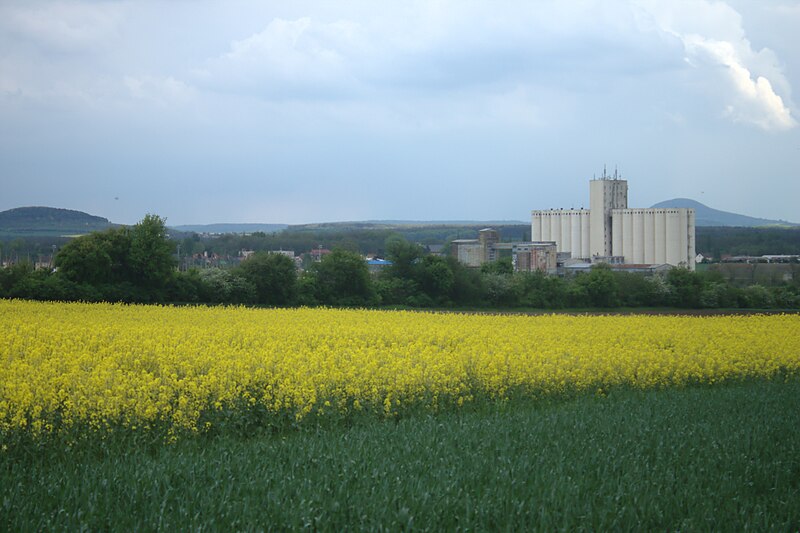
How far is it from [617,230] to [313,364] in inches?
6304

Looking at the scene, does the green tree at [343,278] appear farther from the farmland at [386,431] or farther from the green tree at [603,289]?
the farmland at [386,431]

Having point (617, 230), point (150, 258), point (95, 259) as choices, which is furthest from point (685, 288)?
point (617, 230)

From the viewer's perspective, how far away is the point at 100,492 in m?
8.12

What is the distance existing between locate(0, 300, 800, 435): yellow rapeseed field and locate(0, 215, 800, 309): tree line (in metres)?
16.4

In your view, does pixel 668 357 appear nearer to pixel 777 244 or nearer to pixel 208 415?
pixel 208 415

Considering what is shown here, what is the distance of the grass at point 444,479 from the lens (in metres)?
7.48

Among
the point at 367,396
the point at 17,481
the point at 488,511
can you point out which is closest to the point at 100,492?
the point at 17,481

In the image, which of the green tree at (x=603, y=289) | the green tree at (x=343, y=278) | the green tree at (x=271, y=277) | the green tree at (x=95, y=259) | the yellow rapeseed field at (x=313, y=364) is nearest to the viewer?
the yellow rapeseed field at (x=313, y=364)

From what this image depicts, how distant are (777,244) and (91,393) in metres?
169

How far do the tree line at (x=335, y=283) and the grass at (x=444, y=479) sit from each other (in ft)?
113

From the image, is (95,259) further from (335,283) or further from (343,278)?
(343,278)

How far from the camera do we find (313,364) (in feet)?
51.8

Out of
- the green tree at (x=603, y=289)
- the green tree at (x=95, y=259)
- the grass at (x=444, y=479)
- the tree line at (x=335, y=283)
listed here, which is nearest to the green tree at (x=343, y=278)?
the tree line at (x=335, y=283)

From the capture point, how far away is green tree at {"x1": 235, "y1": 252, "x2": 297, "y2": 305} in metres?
48.8
